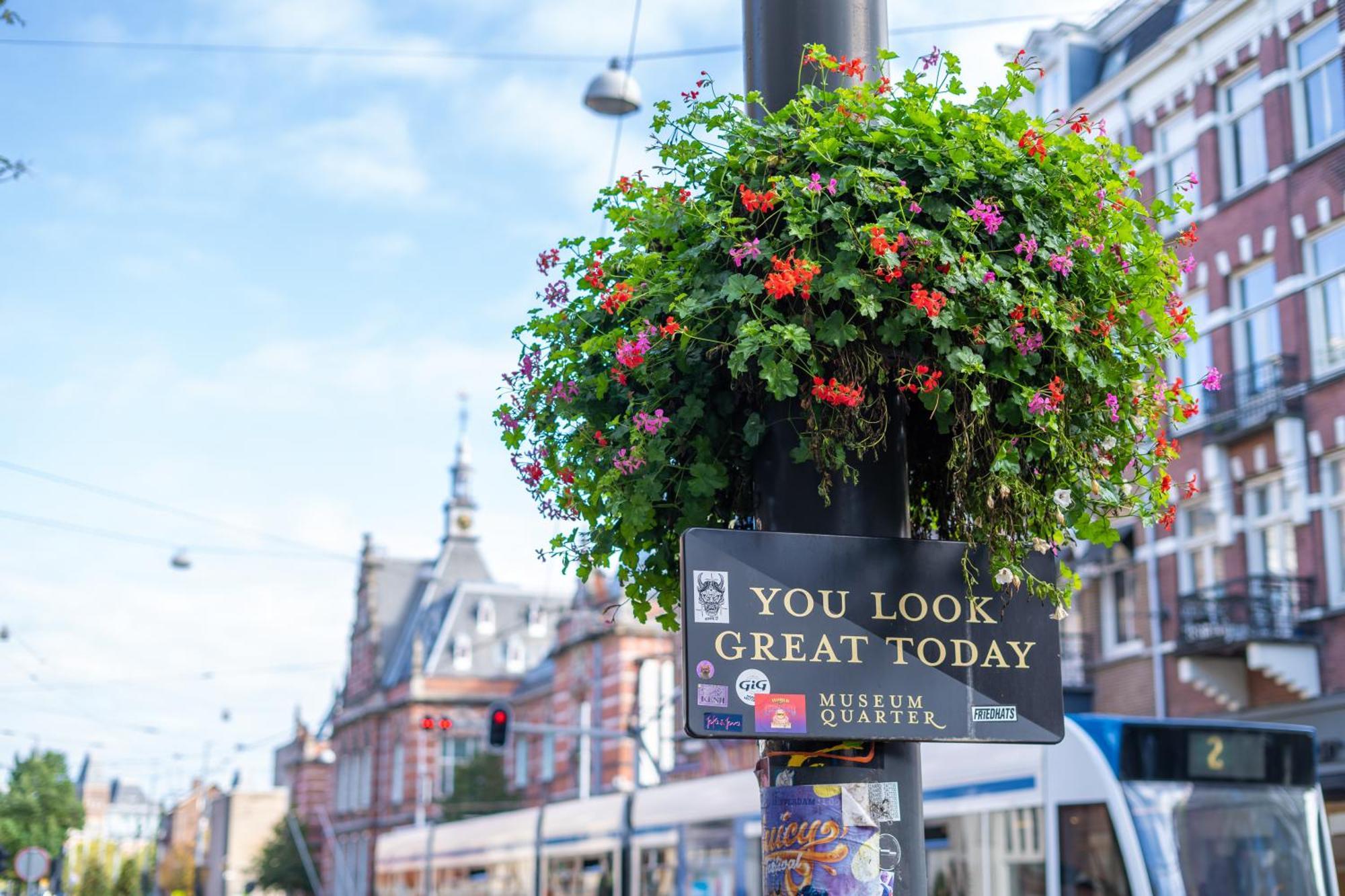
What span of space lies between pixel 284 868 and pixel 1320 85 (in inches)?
2448

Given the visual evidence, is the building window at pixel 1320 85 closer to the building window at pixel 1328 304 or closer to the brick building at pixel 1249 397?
the brick building at pixel 1249 397

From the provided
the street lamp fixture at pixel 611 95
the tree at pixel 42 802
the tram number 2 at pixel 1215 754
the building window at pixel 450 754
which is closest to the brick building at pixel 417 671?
the building window at pixel 450 754

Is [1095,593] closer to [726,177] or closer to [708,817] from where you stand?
[708,817]

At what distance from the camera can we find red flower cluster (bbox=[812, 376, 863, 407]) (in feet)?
10.7

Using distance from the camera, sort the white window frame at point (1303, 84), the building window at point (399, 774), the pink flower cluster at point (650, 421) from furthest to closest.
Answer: the building window at point (399, 774) < the white window frame at point (1303, 84) < the pink flower cluster at point (650, 421)

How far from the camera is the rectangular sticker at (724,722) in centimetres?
315

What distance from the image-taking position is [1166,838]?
11.2m

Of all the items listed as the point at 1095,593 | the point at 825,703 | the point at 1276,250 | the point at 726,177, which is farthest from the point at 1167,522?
the point at 1095,593

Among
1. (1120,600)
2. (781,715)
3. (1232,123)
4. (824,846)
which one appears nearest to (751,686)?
(781,715)

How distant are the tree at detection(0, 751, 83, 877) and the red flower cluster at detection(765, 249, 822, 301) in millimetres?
61135

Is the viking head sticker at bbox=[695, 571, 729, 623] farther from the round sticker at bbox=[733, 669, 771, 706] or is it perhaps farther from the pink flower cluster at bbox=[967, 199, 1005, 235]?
the pink flower cluster at bbox=[967, 199, 1005, 235]

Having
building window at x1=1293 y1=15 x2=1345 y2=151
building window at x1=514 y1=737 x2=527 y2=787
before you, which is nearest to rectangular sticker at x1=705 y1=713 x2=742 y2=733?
building window at x1=1293 y1=15 x2=1345 y2=151

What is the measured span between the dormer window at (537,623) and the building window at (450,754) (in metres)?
6.38

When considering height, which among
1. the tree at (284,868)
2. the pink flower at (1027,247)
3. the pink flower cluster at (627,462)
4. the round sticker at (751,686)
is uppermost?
the pink flower at (1027,247)
